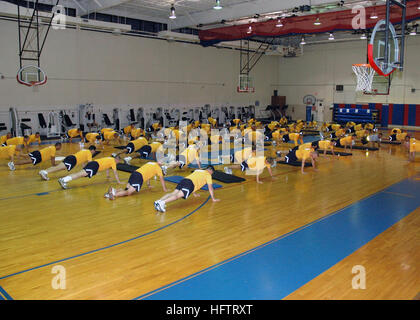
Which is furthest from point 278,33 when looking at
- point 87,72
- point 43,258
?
point 43,258

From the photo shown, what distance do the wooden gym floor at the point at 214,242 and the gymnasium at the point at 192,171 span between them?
0.10 feet

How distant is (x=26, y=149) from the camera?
1391 centimetres

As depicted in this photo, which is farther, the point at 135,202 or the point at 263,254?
the point at 135,202

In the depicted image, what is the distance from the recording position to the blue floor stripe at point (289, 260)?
14.3ft

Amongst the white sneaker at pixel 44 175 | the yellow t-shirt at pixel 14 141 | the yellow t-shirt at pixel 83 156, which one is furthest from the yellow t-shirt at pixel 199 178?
the yellow t-shirt at pixel 14 141

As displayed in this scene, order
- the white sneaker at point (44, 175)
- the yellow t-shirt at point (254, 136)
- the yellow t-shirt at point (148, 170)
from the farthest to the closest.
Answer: the yellow t-shirt at point (254, 136) → the white sneaker at point (44, 175) → the yellow t-shirt at point (148, 170)

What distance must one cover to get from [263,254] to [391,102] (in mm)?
23211

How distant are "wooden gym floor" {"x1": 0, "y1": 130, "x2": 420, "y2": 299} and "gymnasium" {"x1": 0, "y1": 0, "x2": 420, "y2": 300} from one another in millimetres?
32

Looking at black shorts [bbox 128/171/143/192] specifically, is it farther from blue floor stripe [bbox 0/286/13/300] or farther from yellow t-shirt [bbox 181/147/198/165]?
blue floor stripe [bbox 0/286/13/300]

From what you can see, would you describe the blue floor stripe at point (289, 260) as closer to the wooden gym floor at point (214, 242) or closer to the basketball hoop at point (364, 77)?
the wooden gym floor at point (214, 242)
